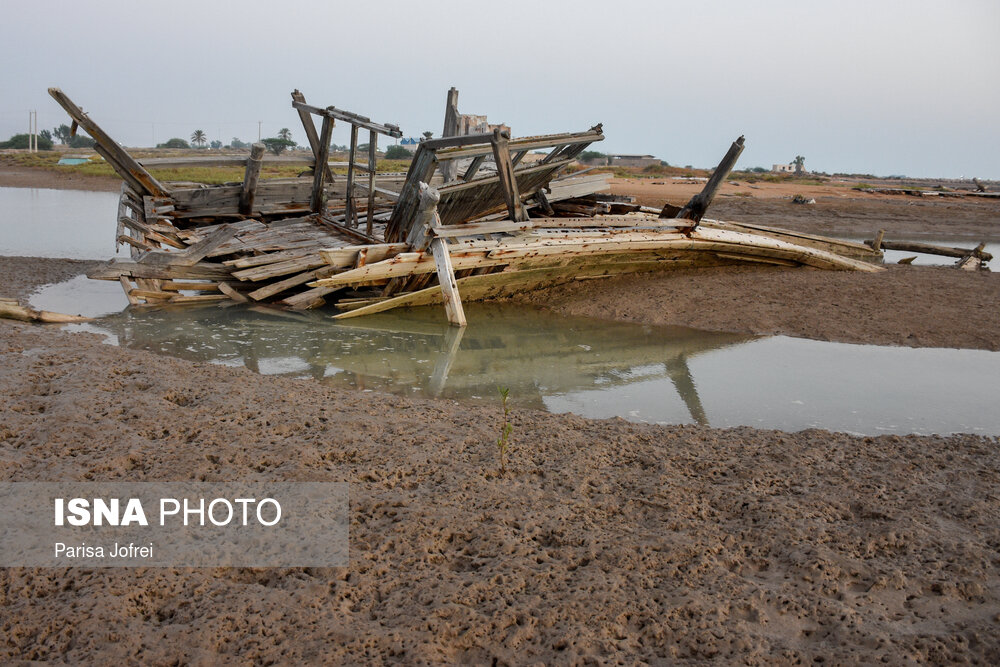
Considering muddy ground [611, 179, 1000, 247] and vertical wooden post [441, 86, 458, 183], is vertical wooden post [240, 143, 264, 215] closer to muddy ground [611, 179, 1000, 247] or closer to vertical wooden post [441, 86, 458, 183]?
vertical wooden post [441, 86, 458, 183]

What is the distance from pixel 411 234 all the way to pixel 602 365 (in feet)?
9.99

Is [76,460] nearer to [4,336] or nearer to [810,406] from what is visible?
[4,336]

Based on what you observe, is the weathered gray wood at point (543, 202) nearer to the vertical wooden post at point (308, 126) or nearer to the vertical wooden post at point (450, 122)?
the vertical wooden post at point (450, 122)

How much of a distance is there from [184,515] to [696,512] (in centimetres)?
241

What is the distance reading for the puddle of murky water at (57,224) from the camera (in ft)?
43.1

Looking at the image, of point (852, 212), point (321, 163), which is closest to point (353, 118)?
point (321, 163)

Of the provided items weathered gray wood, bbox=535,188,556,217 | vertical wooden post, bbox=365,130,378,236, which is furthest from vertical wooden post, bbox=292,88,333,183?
weathered gray wood, bbox=535,188,556,217

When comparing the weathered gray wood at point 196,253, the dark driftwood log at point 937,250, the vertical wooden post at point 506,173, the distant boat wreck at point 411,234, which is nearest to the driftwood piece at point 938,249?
the dark driftwood log at point 937,250

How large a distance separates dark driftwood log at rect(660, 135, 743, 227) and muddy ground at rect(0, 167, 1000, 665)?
6.59 meters

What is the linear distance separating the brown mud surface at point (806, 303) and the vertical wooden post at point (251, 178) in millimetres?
4453

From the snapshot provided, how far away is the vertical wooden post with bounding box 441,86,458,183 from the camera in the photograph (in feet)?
36.2

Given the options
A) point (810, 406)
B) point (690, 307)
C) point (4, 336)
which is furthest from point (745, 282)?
point (4, 336)

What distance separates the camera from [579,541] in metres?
3.34

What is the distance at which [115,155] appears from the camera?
36.8ft
